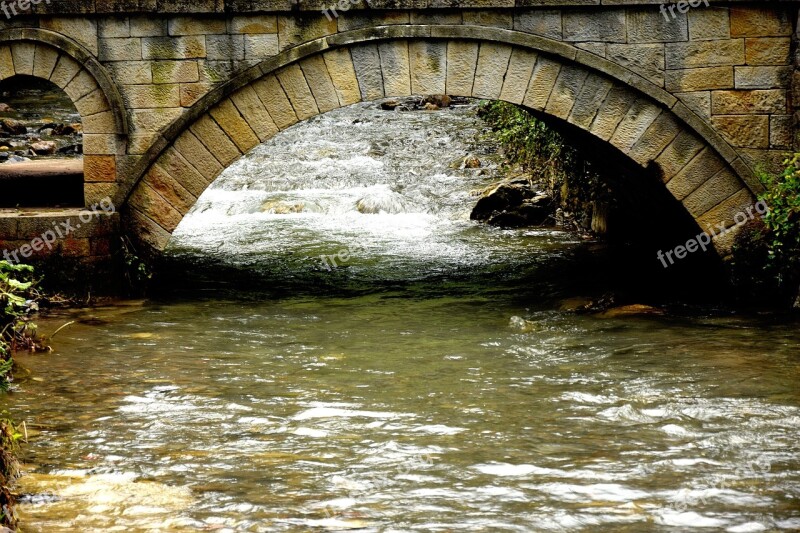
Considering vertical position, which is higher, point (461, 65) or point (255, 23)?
point (255, 23)

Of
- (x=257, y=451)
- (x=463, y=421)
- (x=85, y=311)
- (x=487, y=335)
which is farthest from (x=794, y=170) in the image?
(x=85, y=311)

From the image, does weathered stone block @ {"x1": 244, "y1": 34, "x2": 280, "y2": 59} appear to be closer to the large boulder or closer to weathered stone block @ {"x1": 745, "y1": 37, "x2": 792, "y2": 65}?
weathered stone block @ {"x1": 745, "y1": 37, "x2": 792, "y2": 65}

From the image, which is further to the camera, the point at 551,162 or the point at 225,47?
the point at 551,162

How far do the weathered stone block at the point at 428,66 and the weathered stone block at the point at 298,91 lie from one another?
875 mm

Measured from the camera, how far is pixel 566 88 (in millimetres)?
8562

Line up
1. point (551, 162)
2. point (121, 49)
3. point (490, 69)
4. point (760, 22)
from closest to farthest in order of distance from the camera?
point (760, 22), point (490, 69), point (121, 49), point (551, 162)

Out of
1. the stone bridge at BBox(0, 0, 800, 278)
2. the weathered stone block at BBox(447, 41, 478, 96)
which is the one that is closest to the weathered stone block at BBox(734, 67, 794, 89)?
the stone bridge at BBox(0, 0, 800, 278)

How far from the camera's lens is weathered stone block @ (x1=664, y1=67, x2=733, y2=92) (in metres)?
8.48

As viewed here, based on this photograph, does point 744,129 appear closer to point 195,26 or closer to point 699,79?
point 699,79

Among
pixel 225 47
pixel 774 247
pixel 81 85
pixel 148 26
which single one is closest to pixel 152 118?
pixel 81 85

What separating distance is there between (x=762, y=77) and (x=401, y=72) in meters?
2.99

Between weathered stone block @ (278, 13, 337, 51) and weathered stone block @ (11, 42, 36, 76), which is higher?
weathered stone block @ (278, 13, 337, 51)

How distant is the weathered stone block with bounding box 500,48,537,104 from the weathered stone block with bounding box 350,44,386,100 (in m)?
1.05

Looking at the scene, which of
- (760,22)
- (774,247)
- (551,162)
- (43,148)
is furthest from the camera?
(43,148)
